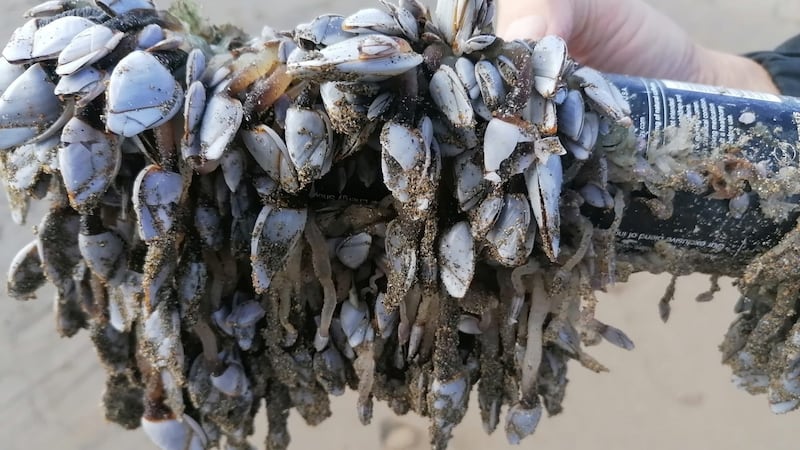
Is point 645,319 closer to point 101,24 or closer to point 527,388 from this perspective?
point 527,388

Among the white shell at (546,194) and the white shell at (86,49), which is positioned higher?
the white shell at (86,49)

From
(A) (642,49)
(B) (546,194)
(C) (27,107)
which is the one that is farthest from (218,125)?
(A) (642,49)

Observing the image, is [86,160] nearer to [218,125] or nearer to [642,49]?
[218,125]

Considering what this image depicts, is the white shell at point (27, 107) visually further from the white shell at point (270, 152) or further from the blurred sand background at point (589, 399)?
the blurred sand background at point (589, 399)

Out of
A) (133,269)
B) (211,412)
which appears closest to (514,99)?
(133,269)

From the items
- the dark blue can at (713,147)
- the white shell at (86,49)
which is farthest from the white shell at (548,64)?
the white shell at (86,49)

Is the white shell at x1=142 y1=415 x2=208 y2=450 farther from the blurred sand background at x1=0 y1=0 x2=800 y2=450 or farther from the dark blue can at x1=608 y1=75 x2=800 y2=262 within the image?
the blurred sand background at x1=0 y1=0 x2=800 y2=450
